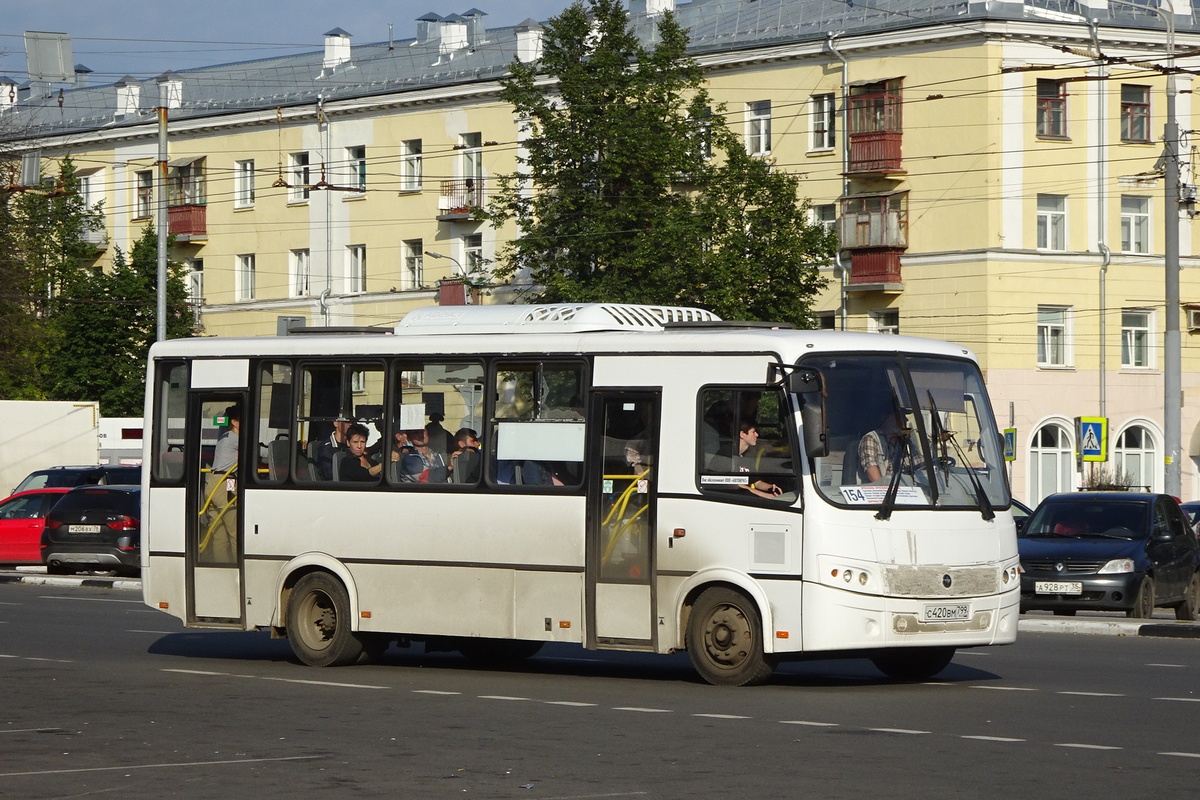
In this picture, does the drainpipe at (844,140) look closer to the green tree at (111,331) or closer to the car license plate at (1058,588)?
the green tree at (111,331)

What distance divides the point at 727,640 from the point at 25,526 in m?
25.0

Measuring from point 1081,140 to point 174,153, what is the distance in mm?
31510

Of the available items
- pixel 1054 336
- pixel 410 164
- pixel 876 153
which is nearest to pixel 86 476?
pixel 876 153

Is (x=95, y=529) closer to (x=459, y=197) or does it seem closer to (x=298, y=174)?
(x=459, y=197)

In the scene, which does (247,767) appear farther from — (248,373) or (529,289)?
(529,289)

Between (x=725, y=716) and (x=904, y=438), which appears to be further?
(x=904, y=438)

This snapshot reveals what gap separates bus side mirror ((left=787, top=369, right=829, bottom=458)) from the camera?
574 inches

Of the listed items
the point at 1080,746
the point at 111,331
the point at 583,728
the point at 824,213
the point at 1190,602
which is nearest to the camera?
the point at 1080,746

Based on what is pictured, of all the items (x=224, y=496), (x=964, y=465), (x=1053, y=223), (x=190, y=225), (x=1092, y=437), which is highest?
(x=190, y=225)

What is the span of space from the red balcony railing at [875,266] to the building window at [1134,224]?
5.82 meters

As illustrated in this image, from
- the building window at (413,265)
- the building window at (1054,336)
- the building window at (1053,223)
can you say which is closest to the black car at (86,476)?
the building window at (1054,336)

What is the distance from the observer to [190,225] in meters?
69.6

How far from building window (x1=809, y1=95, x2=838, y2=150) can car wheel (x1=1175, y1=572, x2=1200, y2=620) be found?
3189 cm

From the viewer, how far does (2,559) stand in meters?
37.5
